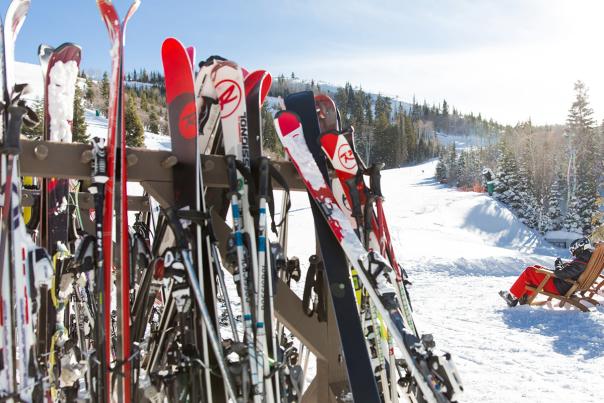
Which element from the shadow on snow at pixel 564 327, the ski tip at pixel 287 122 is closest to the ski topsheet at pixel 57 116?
the ski tip at pixel 287 122

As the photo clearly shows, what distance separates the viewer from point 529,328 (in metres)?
6.15

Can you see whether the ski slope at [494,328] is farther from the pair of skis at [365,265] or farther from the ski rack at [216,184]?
the pair of skis at [365,265]

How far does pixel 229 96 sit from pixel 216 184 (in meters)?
0.42

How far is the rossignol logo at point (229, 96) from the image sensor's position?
2301mm

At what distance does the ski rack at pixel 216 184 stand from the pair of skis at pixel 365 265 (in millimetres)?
154

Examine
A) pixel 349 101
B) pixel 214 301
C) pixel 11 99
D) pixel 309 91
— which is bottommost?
pixel 214 301

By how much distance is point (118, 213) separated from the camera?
198cm

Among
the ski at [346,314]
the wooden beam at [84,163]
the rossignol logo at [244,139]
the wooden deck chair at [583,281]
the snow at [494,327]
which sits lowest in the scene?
the snow at [494,327]

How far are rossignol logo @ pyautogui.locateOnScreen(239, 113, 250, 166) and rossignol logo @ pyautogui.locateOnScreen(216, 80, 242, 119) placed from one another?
0.06m

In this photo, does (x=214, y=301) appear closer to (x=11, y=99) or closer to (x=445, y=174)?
(x=11, y=99)

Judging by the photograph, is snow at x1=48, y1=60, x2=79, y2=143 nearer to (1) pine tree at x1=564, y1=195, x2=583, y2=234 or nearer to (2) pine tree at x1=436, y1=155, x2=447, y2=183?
(1) pine tree at x1=564, y1=195, x2=583, y2=234

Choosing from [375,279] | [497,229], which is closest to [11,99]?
[375,279]

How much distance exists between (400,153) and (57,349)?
198 feet

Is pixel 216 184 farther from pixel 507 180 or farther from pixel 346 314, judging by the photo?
pixel 507 180
